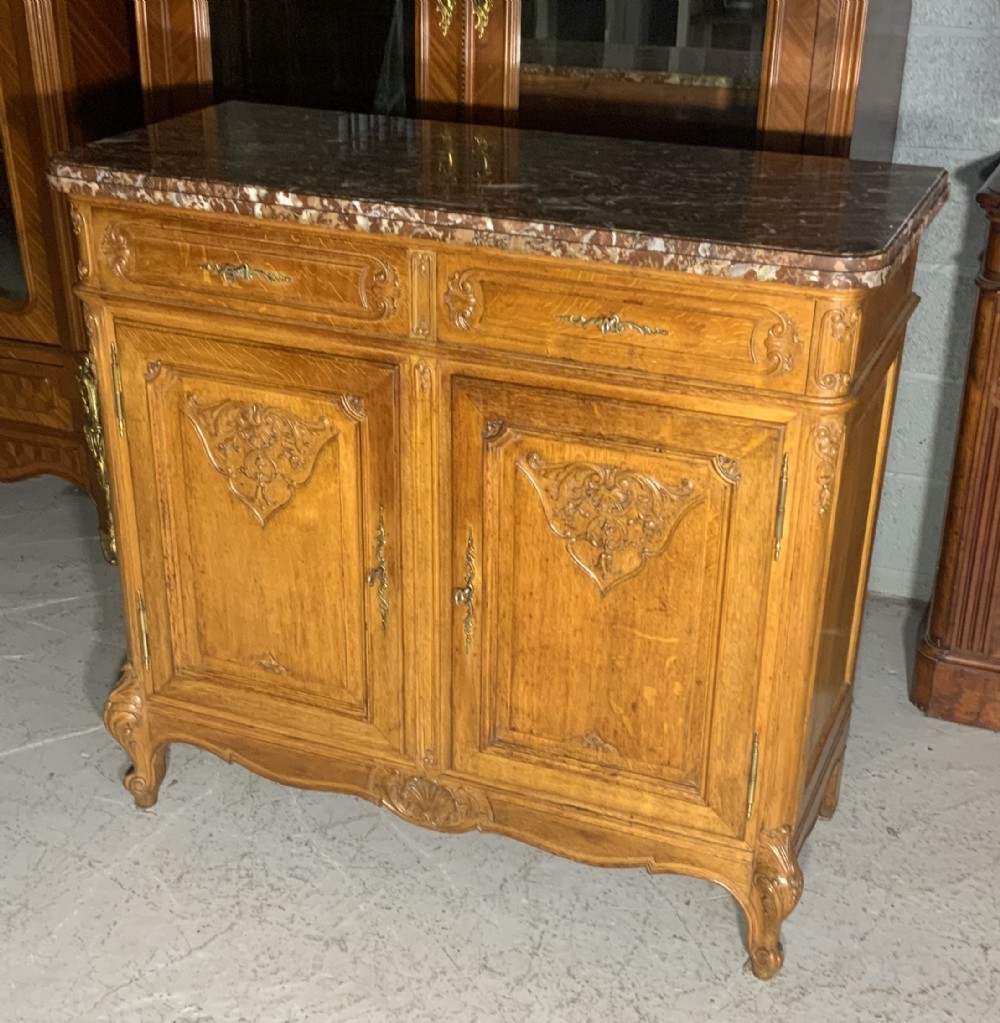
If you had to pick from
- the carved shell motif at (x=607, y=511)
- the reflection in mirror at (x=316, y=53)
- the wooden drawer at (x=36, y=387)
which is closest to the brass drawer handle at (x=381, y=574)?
the carved shell motif at (x=607, y=511)

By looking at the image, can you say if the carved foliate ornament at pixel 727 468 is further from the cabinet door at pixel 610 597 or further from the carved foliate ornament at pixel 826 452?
the carved foliate ornament at pixel 826 452

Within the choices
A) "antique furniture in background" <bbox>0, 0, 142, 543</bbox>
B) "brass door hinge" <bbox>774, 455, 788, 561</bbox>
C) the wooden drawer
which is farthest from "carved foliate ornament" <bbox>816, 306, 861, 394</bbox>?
the wooden drawer

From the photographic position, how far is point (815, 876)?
222cm

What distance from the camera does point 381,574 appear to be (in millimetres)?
2020

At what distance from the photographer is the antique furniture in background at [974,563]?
236cm

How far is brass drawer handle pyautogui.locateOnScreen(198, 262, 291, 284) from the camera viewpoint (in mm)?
1886

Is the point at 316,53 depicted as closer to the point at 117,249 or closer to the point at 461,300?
the point at 117,249

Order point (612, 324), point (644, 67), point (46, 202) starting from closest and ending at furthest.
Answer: point (612, 324)
point (644, 67)
point (46, 202)

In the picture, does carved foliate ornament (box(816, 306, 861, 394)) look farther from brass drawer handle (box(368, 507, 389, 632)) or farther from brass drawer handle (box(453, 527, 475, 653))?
brass drawer handle (box(368, 507, 389, 632))

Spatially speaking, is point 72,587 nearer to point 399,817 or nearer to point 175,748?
point 175,748

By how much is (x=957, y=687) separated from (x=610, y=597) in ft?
3.44

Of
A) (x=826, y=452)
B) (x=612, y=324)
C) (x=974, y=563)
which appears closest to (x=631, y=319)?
(x=612, y=324)

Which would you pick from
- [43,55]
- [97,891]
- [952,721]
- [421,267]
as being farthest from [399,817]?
[43,55]

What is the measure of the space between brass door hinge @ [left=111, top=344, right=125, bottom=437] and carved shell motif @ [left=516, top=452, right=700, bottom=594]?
65 centimetres
